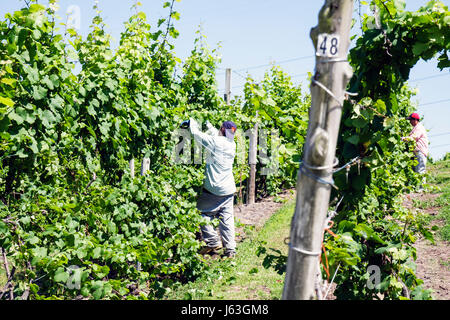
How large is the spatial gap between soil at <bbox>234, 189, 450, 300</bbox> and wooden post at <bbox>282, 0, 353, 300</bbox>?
2.31 meters

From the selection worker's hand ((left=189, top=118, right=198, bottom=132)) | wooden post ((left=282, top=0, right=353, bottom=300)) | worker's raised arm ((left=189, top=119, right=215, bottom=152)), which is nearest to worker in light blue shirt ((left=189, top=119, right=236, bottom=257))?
worker's raised arm ((left=189, top=119, right=215, bottom=152))

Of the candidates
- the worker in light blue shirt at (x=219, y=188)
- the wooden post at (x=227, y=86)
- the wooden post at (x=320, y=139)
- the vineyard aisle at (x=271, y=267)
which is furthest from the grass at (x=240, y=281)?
the wooden post at (x=227, y=86)

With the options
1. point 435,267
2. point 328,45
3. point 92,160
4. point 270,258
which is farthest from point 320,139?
point 435,267

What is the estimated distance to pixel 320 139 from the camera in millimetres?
1454

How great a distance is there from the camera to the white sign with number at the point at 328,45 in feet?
4.75

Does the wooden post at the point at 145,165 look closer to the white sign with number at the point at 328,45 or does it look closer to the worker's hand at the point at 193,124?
the worker's hand at the point at 193,124

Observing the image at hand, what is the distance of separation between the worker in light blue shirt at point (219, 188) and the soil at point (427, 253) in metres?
0.74

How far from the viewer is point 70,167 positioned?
12.7 feet

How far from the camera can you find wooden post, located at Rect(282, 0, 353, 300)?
4.78ft

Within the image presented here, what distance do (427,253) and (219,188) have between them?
124 inches
